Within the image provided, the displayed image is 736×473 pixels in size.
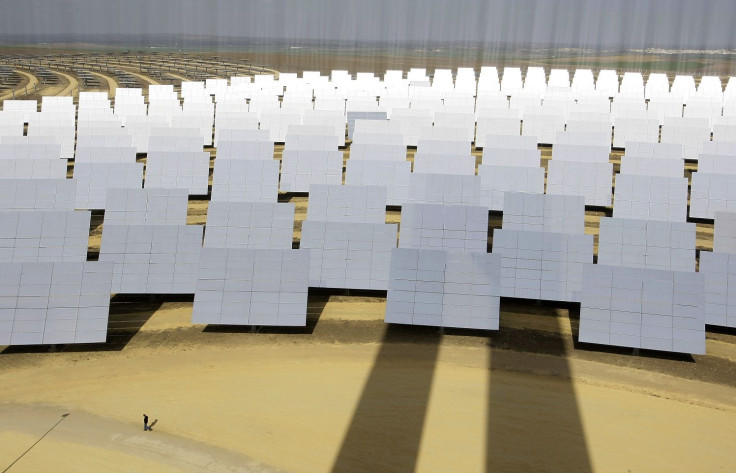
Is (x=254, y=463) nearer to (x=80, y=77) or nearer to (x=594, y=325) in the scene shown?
(x=594, y=325)

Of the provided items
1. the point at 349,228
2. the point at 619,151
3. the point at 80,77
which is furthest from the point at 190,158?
the point at 80,77

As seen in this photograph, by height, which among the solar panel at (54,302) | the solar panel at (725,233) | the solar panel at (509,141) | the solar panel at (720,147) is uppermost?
the solar panel at (720,147)

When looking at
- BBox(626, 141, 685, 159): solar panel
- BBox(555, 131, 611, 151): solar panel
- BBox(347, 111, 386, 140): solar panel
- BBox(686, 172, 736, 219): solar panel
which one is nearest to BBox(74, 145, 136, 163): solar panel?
BBox(347, 111, 386, 140): solar panel

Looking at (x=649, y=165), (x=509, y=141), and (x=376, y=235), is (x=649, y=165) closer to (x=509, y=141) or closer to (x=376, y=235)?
(x=509, y=141)

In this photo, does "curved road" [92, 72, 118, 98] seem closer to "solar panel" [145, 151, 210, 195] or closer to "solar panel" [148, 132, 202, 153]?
"solar panel" [148, 132, 202, 153]

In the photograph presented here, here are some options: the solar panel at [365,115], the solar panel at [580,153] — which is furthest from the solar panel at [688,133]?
the solar panel at [365,115]

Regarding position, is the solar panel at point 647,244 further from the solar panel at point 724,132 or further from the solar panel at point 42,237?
the solar panel at point 42,237

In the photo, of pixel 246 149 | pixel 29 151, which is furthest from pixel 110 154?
pixel 246 149
